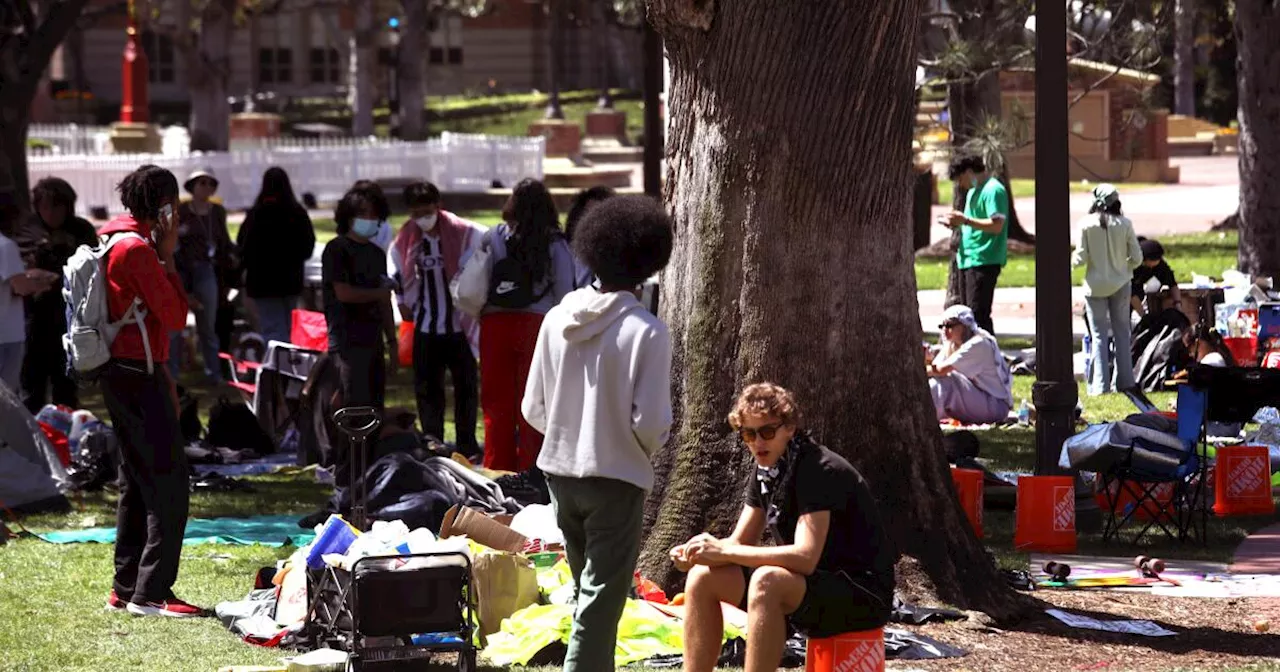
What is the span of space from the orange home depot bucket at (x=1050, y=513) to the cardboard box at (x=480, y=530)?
106 inches

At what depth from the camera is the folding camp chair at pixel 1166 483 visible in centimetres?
975

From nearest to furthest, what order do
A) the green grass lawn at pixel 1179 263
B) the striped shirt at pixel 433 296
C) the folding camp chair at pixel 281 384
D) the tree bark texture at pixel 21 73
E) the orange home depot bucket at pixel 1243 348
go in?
1. the striped shirt at pixel 433 296
2. the folding camp chair at pixel 281 384
3. the orange home depot bucket at pixel 1243 348
4. the tree bark texture at pixel 21 73
5. the green grass lawn at pixel 1179 263

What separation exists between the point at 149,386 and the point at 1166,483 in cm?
516

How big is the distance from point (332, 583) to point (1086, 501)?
14.9ft

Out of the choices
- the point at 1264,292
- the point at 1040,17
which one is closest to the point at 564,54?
the point at 1264,292

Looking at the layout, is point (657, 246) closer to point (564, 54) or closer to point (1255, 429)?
point (1255, 429)

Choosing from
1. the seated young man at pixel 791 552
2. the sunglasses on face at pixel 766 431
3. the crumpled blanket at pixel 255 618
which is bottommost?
the crumpled blanket at pixel 255 618

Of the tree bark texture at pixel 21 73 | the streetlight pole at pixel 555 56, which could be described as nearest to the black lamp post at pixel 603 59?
the streetlight pole at pixel 555 56

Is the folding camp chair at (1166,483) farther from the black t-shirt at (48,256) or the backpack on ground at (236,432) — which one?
the black t-shirt at (48,256)

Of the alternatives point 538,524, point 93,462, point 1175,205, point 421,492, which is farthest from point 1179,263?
point 538,524

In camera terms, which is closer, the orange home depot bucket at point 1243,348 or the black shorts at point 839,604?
the black shorts at point 839,604

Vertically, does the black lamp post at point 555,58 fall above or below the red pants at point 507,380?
above

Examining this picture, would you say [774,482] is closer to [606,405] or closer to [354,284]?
[606,405]

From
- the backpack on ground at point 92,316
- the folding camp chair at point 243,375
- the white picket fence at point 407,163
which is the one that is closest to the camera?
the backpack on ground at point 92,316
